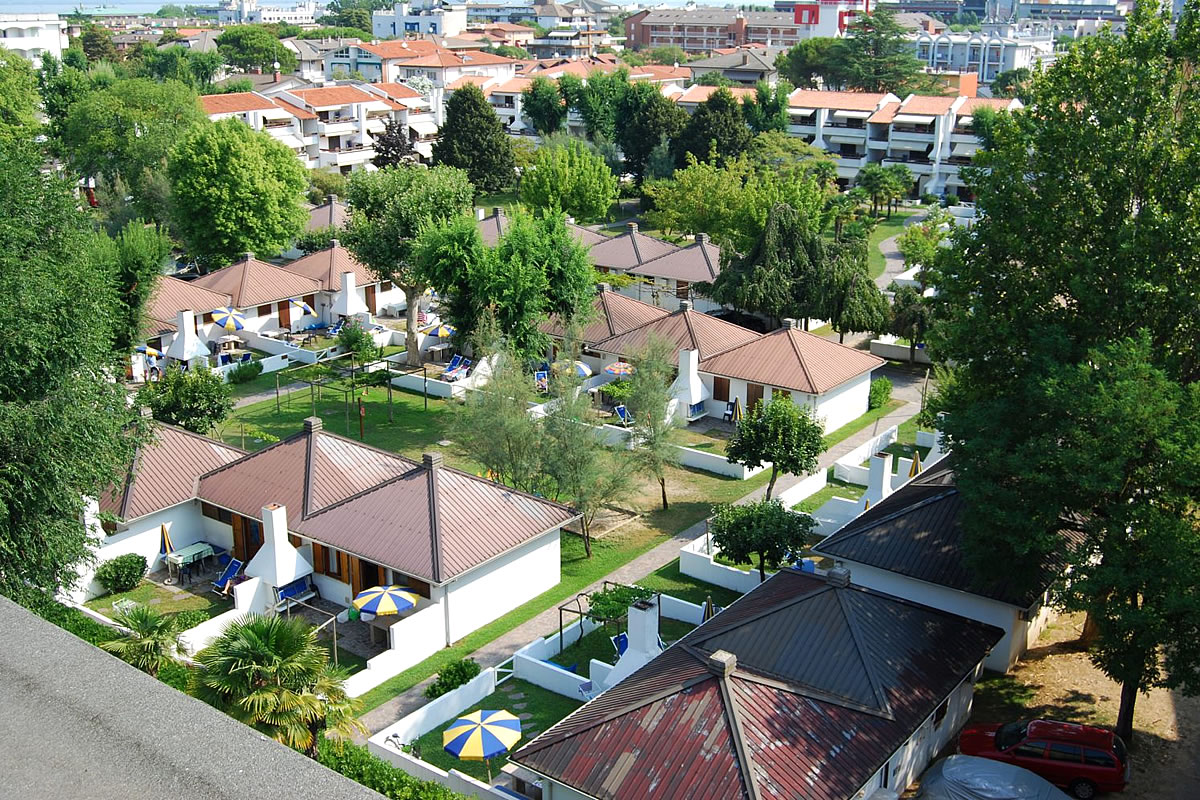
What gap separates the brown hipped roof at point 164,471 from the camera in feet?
95.6

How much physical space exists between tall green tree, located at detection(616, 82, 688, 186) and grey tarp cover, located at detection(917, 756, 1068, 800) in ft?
206

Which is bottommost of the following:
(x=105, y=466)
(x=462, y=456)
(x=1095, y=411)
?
(x=462, y=456)

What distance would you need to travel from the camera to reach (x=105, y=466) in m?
23.9

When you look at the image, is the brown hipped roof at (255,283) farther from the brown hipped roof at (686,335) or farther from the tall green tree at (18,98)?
the tall green tree at (18,98)

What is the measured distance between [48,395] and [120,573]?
651 centimetres

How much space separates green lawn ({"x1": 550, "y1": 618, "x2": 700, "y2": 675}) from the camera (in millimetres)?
25000

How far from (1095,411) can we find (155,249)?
114 ft

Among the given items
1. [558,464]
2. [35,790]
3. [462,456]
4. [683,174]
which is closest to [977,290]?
[558,464]

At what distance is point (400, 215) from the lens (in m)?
44.1

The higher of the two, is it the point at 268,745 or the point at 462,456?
the point at 268,745

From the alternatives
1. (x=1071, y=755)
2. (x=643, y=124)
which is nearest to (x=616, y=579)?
(x=1071, y=755)

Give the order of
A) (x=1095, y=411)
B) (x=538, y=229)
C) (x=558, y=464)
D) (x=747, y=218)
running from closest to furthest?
1. (x=1095, y=411)
2. (x=558, y=464)
3. (x=538, y=229)
4. (x=747, y=218)

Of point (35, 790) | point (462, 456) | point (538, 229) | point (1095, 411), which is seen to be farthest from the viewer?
point (538, 229)

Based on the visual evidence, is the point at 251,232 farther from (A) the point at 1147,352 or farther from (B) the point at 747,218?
(A) the point at 1147,352
